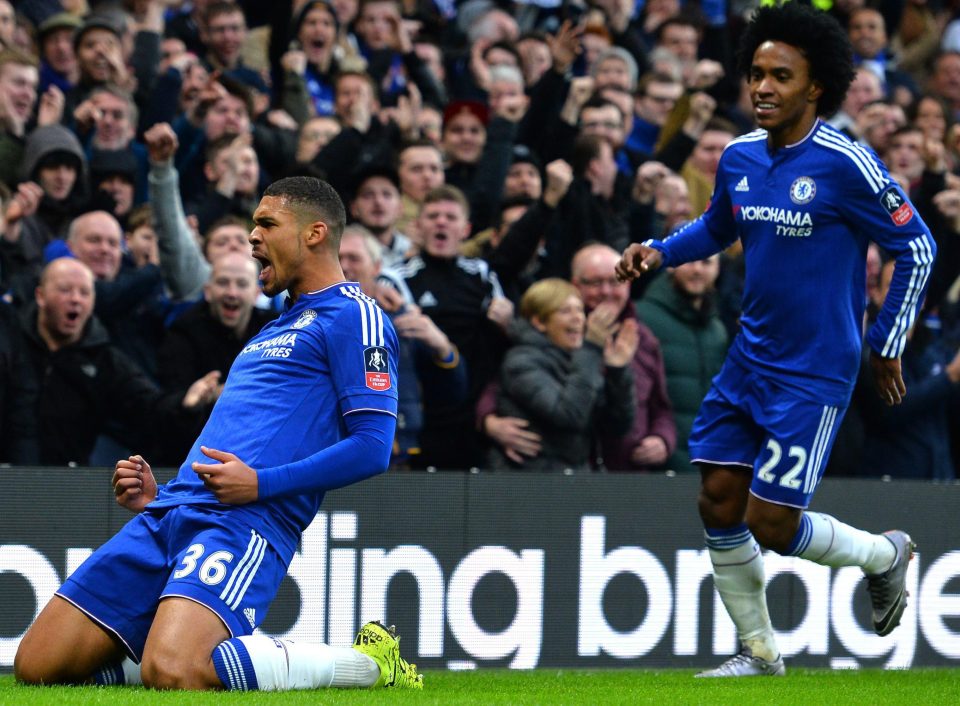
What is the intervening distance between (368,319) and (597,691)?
5.90ft

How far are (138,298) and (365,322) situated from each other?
3.39 metres

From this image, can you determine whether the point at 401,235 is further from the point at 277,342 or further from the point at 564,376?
the point at 277,342

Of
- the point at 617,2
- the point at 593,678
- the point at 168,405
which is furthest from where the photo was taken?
the point at 617,2

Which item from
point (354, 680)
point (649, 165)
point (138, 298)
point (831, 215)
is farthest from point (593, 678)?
point (649, 165)

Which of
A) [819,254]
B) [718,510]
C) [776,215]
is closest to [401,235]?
[718,510]

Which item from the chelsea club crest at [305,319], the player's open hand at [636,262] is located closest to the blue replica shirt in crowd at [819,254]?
the player's open hand at [636,262]

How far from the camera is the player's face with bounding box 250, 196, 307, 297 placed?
585cm

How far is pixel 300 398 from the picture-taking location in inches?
227

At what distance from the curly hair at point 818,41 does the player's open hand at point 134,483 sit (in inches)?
121

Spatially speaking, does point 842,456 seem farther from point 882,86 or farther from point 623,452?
point 882,86

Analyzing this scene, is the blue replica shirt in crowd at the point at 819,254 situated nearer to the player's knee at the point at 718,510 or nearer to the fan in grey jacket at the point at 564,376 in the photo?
the player's knee at the point at 718,510

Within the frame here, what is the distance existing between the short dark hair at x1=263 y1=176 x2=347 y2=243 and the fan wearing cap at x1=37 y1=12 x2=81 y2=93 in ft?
18.4

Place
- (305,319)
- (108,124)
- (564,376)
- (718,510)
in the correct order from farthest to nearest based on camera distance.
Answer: (108,124)
(564,376)
(718,510)
(305,319)

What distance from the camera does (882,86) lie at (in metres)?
15.6
